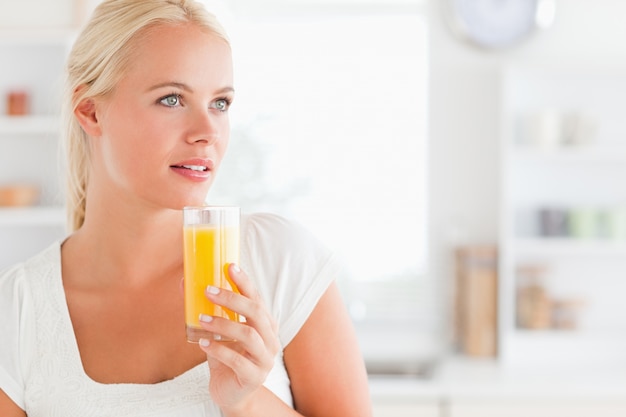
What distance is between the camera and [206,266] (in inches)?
50.8

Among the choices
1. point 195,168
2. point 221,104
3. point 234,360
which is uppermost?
point 221,104

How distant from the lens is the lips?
1435mm

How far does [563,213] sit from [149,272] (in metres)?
2.69

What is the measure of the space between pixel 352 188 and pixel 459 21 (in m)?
0.90

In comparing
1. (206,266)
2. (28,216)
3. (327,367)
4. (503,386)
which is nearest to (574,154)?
(503,386)

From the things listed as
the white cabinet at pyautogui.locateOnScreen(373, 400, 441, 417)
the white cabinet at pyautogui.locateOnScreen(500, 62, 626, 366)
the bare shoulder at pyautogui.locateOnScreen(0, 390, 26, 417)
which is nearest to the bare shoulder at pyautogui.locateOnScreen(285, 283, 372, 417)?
the bare shoulder at pyautogui.locateOnScreen(0, 390, 26, 417)

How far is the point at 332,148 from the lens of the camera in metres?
4.33

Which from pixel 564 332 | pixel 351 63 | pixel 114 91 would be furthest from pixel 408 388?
pixel 114 91

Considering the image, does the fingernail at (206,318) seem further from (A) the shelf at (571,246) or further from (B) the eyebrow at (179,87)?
(A) the shelf at (571,246)

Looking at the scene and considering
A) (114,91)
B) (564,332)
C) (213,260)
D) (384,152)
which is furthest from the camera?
(384,152)

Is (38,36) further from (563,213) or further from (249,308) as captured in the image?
(249,308)

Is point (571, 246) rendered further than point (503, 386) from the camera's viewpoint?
Yes

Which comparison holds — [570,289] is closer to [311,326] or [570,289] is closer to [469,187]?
[469,187]

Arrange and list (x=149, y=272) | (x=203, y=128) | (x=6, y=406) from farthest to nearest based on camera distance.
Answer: (x=149, y=272) < (x=6, y=406) < (x=203, y=128)
